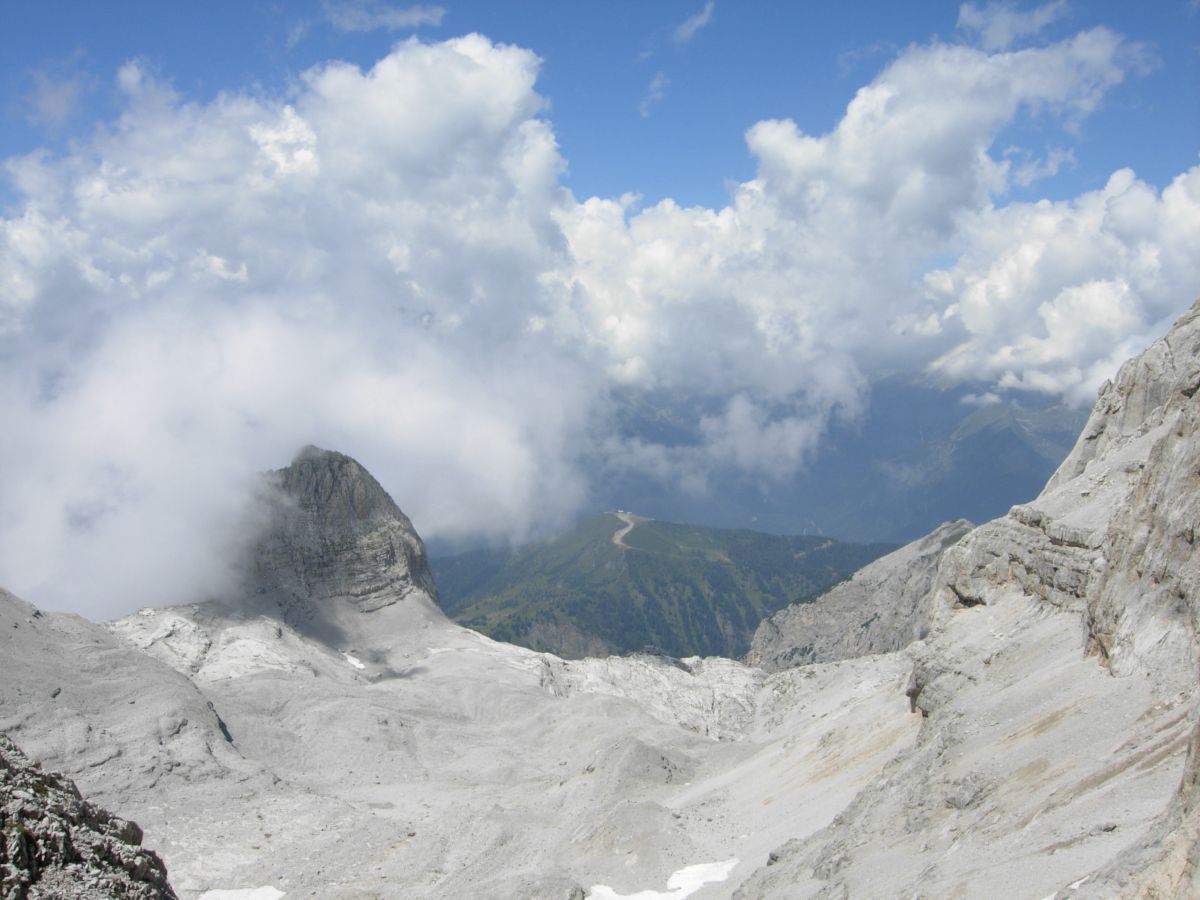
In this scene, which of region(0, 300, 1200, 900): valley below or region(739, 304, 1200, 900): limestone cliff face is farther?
region(0, 300, 1200, 900): valley below

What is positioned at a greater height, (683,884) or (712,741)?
(712,741)

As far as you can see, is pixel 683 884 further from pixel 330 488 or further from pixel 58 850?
pixel 330 488

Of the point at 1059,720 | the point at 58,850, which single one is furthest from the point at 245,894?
the point at 1059,720

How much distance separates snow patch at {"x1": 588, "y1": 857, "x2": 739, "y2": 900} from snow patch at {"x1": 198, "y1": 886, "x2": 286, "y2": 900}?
839 inches

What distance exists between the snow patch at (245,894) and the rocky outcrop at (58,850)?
38740 mm

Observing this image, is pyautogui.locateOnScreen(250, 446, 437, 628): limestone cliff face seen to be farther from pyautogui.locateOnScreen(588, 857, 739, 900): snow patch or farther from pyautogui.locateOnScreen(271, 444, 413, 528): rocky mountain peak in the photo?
pyautogui.locateOnScreen(588, 857, 739, 900): snow patch

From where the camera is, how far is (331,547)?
170 m

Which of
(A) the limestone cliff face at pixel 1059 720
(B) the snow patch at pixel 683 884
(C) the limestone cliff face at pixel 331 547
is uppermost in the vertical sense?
(C) the limestone cliff face at pixel 331 547

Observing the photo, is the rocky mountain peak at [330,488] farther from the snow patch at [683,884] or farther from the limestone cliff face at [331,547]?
the snow patch at [683,884]

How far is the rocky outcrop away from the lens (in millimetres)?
18094

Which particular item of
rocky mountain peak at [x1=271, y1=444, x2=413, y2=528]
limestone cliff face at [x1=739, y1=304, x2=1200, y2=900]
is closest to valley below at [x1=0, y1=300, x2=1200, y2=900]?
limestone cliff face at [x1=739, y1=304, x2=1200, y2=900]

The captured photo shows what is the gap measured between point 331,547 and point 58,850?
515 feet

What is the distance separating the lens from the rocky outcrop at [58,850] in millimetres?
18094

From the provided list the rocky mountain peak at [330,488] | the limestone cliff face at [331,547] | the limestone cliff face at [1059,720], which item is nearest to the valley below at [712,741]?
the limestone cliff face at [1059,720]
